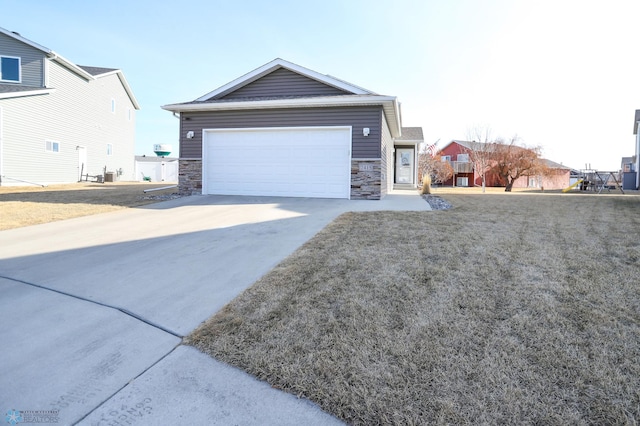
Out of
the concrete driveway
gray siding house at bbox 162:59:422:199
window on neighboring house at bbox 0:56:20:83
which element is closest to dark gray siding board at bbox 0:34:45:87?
window on neighboring house at bbox 0:56:20:83

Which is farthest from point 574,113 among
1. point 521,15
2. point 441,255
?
point 441,255

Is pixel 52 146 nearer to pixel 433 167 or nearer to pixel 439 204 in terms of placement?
pixel 439 204

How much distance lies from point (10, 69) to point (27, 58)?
1.08 m

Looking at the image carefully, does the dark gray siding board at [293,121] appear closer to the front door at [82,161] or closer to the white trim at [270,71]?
the white trim at [270,71]

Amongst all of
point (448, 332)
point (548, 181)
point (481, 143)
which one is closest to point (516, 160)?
point (481, 143)

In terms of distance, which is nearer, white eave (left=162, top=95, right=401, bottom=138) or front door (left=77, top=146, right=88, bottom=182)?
white eave (left=162, top=95, right=401, bottom=138)

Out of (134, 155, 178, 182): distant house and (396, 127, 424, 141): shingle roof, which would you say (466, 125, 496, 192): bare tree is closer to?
(396, 127, 424, 141): shingle roof

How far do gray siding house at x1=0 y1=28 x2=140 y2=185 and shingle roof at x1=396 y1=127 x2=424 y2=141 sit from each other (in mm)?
18509

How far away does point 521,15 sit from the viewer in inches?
365

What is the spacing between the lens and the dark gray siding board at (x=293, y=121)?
10.3 metres

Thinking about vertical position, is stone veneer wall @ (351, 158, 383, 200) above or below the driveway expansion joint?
above

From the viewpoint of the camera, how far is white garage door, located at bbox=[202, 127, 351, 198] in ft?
34.7

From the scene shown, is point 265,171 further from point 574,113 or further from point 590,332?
point 574,113

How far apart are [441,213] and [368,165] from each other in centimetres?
352
